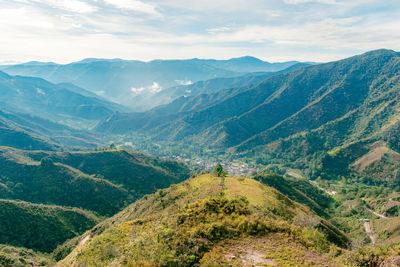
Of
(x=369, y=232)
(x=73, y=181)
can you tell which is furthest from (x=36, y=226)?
(x=369, y=232)

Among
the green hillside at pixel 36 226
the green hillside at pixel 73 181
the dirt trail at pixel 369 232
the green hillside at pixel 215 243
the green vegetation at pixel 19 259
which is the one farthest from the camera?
the green hillside at pixel 73 181

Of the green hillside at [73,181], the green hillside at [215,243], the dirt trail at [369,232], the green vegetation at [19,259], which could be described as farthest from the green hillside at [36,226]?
the dirt trail at [369,232]

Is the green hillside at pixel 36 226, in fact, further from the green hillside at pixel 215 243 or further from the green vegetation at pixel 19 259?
the green hillside at pixel 215 243

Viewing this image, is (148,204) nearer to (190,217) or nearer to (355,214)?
(190,217)

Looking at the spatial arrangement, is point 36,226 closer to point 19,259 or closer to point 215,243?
point 19,259

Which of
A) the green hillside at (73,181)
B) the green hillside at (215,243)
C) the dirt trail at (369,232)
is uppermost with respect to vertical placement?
the green hillside at (215,243)

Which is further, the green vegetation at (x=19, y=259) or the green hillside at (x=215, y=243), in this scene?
the green vegetation at (x=19, y=259)

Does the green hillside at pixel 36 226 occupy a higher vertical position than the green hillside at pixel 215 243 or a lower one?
lower

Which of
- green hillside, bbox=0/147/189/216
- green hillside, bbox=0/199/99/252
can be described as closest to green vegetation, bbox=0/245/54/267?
green hillside, bbox=0/199/99/252
